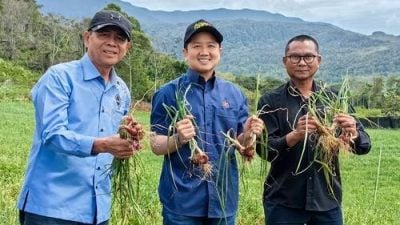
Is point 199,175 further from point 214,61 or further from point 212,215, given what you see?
point 214,61

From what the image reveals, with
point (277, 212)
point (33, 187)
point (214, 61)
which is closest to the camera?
point (33, 187)

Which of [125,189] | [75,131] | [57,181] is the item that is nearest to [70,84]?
[75,131]

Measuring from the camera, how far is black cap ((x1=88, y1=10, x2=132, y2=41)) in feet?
11.3

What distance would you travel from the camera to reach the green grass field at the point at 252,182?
6391 mm

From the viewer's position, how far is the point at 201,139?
A: 377 cm

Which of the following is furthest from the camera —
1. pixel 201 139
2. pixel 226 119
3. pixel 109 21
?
pixel 226 119

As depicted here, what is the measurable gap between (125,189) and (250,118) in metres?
0.91

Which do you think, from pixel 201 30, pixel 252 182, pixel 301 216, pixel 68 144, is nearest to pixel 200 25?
pixel 201 30

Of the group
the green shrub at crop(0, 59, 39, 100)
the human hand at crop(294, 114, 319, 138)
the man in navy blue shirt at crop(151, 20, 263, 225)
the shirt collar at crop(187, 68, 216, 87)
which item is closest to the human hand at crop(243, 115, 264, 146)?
the man in navy blue shirt at crop(151, 20, 263, 225)

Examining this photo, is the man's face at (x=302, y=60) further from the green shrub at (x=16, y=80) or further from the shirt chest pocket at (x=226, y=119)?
the green shrub at (x=16, y=80)

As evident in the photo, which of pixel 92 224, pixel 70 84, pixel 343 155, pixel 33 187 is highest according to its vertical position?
pixel 70 84

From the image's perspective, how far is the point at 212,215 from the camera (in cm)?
377

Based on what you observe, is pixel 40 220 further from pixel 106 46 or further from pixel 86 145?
pixel 106 46

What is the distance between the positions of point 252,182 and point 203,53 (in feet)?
13.3
